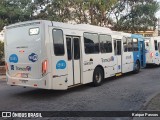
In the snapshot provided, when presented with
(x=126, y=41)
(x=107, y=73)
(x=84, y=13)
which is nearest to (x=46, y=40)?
(x=107, y=73)

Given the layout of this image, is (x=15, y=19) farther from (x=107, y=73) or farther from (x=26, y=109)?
(x=26, y=109)

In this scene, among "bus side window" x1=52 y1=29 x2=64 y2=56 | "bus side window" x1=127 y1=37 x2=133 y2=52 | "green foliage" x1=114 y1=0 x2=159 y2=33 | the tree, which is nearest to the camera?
"bus side window" x1=52 y1=29 x2=64 y2=56

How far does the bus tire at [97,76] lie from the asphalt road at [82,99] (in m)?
0.29

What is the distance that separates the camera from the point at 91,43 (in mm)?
12672

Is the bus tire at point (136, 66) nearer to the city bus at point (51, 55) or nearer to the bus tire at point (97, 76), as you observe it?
the bus tire at point (97, 76)

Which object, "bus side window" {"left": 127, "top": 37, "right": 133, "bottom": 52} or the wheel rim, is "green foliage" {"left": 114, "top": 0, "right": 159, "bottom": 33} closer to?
"bus side window" {"left": 127, "top": 37, "right": 133, "bottom": 52}

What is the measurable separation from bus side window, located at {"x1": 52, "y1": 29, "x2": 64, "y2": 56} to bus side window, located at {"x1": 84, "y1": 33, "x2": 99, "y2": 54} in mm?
1854

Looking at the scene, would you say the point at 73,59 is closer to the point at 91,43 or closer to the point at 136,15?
the point at 91,43

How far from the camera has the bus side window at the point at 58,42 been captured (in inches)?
401

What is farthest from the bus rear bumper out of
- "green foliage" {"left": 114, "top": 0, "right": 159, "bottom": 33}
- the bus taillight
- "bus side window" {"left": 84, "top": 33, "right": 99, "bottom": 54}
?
"green foliage" {"left": 114, "top": 0, "right": 159, "bottom": 33}

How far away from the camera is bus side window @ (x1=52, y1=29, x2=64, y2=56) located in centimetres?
1019

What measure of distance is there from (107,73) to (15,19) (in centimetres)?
1591

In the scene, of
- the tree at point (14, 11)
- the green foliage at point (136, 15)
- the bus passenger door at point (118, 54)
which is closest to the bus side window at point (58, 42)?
the bus passenger door at point (118, 54)

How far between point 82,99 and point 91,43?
349 cm
